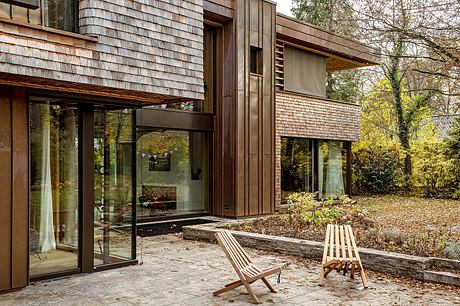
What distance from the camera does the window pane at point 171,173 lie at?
12094 millimetres

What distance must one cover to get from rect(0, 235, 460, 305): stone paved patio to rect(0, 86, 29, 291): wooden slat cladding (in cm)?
32

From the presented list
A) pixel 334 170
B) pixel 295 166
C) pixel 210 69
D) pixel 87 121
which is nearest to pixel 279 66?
pixel 210 69

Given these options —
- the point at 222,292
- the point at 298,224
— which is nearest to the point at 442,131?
the point at 298,224

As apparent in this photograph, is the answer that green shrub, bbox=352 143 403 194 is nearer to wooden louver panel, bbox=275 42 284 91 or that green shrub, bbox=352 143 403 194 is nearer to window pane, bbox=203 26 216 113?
wooden louver panel, bbox=275 42 284 91

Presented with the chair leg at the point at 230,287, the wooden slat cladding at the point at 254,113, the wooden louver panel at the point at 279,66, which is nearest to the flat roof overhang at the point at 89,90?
the chair leg at the point at 230,287

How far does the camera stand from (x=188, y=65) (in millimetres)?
7754

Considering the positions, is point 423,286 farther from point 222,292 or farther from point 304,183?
point 304,183

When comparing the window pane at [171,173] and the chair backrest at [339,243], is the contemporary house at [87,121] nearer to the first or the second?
the window pane at [171,173]

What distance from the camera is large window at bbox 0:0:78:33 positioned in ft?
19.0

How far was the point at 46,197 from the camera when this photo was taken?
7.11 metres

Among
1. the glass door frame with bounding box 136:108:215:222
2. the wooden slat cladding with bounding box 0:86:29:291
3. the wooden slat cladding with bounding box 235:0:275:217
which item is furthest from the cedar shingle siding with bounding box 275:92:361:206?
the wooden slat cladding with bounding box 0:86:29:291

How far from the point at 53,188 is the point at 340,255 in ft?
Answer: 14.3

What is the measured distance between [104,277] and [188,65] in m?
3.49

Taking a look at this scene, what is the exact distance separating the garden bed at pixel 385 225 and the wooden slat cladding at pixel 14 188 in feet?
16.8
